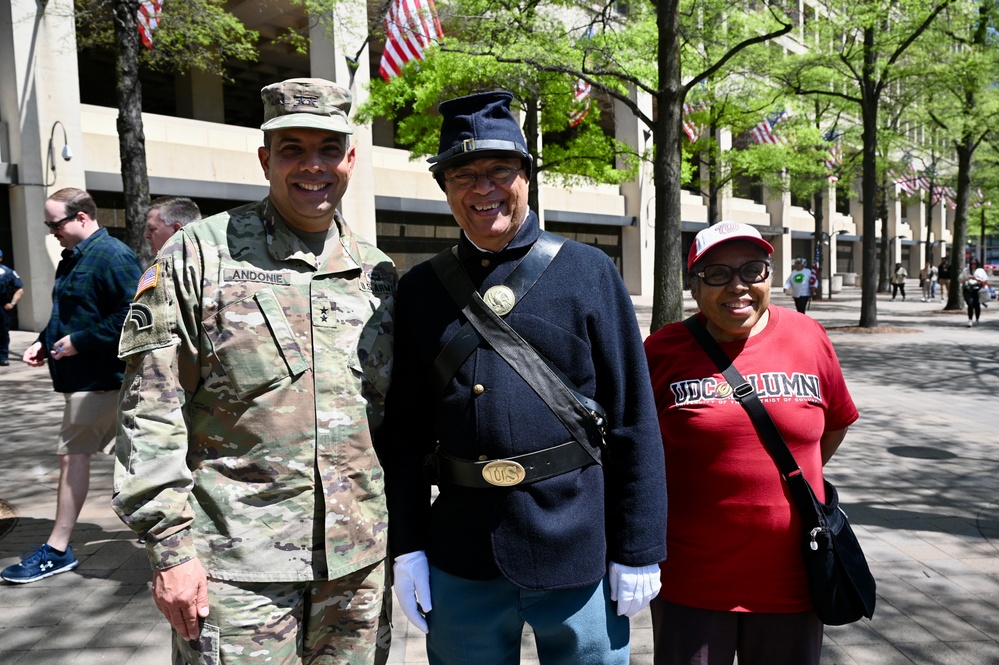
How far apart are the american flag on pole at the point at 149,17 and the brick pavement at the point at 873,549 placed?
18.4 ft

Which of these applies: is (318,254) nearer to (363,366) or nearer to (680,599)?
(363,366)

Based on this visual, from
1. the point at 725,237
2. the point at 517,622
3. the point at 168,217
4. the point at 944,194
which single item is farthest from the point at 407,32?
the point at 944,194

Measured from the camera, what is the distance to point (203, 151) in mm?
20281

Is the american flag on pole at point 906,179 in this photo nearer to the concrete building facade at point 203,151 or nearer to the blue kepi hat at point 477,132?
the concrete building facade at point 203,151

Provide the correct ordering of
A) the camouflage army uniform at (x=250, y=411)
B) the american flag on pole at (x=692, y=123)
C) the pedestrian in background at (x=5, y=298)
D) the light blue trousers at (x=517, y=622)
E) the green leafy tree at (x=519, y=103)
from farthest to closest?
the american flag on pole at (x=692, y=123)
the green leafy tree at (x=519, y=103)
the pedestrian in background at (x=5, y=298)
the light blue trousers at (x=517, y=622)
the camouflage army uniform at (x=250, y=411)

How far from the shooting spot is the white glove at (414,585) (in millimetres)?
2188

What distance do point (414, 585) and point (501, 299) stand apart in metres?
0.87

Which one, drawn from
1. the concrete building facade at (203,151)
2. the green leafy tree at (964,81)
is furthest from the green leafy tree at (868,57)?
the concrete building facade at (203,151)

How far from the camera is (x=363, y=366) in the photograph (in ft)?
7.45

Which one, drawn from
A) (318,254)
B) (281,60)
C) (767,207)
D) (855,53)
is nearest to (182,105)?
(281,60)

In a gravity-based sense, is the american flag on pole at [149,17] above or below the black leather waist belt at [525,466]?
above

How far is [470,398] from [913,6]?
17.2m

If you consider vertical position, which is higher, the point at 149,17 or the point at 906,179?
the point at 149,17

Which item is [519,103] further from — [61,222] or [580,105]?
[61,222]
